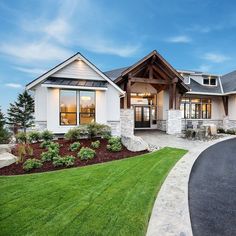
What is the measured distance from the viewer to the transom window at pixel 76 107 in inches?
479

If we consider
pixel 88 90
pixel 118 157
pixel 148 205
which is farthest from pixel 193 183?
pixel 88 90

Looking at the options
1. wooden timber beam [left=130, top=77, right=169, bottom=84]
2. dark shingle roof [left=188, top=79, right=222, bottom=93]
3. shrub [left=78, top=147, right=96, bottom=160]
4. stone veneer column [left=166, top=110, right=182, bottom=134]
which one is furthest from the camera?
dark shingle roof [left=188, top=79, right=222, bottom=93]

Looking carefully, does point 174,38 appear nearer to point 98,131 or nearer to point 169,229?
point 98,131

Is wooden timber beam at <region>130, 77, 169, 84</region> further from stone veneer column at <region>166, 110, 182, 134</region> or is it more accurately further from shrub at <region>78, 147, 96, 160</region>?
shrub at <region>78, 147, 96, 160</region>

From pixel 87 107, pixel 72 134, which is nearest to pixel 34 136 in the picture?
pixel 72 134

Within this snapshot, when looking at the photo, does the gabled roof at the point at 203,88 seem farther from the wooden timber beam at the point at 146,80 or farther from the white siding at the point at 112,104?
the white siding at the point at 112,104

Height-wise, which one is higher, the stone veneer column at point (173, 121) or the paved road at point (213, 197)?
the stone veneer column at point (173, 121)

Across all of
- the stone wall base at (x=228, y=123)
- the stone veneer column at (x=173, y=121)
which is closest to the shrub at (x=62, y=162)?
the stone veneer column at (x=173, y=121)

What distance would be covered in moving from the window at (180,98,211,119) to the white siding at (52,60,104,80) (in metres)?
10.9

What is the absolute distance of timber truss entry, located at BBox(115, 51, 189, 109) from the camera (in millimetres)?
14555

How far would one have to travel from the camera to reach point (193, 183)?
5.08 m

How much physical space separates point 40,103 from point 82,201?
32.2 ft

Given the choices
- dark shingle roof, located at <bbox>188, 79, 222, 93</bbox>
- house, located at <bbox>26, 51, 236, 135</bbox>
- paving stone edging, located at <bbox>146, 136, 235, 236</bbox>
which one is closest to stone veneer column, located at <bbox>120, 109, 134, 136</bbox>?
house, located at <bbox>26, 51, 236, 135</bbox>

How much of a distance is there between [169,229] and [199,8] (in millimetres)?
26420
